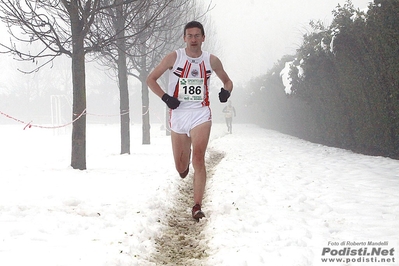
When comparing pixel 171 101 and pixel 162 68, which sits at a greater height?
pixel 162 68

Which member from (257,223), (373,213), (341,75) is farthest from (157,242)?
(341,75)

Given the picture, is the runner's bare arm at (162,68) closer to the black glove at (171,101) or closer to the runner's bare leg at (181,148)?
the black glove at (171,101)

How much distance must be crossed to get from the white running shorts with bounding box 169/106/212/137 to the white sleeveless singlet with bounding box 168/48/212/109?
7cm

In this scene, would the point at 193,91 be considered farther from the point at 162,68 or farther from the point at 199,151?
the point at 199,151

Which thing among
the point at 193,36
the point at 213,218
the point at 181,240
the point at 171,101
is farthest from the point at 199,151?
the point at 193,36

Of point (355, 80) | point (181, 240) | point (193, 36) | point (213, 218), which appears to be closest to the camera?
point (181, 240)

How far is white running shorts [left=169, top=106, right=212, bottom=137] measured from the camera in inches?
171

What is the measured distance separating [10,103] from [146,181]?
4712cm

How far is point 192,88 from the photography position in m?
4.34

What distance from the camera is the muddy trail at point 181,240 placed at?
320 cm

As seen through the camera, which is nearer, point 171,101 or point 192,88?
point 171,101

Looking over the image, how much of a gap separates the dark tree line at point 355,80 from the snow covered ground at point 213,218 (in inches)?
63.1

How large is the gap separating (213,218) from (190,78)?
1681mm

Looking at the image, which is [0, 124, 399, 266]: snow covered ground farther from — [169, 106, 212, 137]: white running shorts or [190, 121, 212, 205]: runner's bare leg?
[169, 106, 212, 137]: white running shorts
